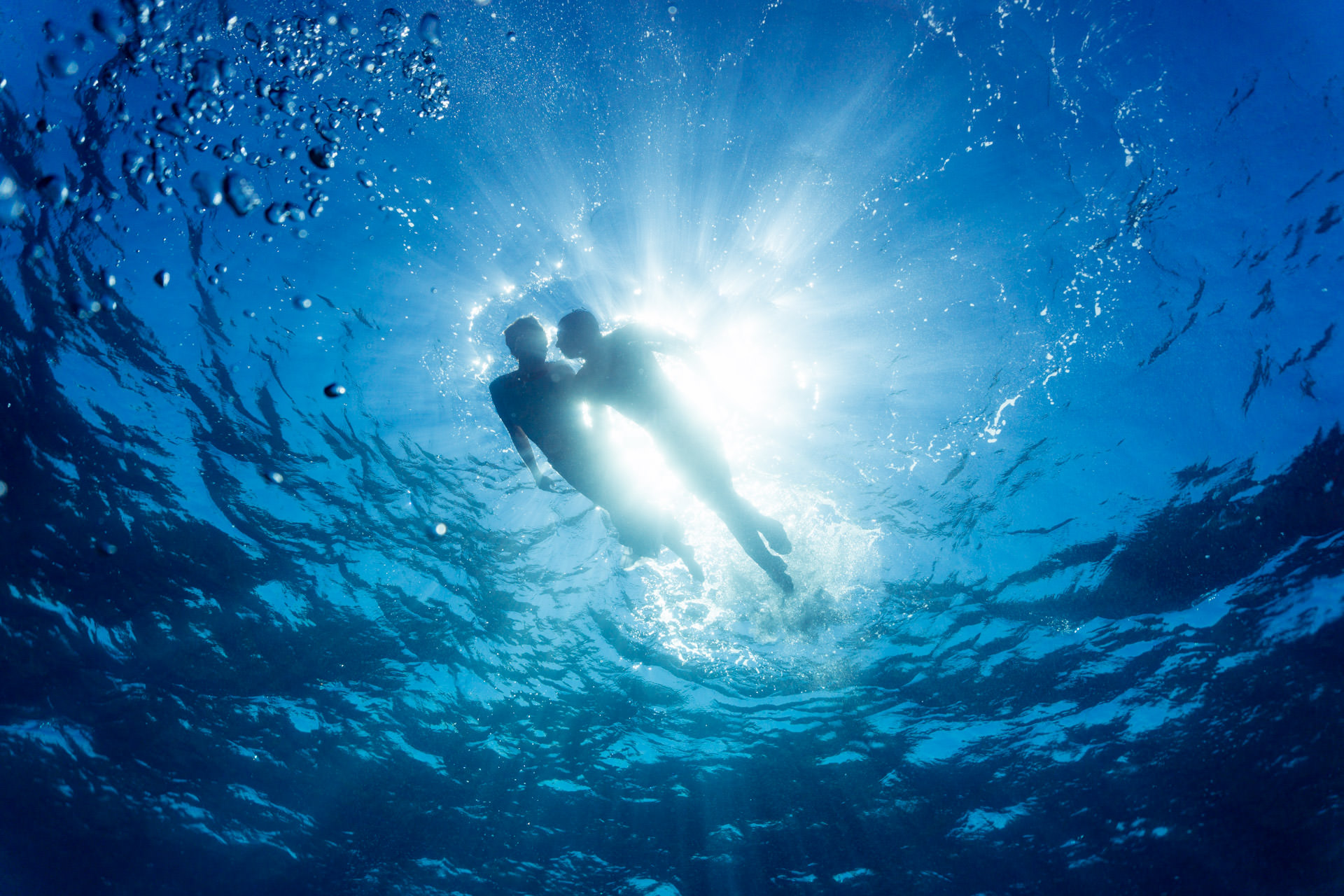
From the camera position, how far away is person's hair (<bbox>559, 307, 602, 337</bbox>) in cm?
545

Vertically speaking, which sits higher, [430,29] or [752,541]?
[430,29]

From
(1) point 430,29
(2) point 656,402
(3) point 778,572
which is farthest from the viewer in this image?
(3) point 778,572

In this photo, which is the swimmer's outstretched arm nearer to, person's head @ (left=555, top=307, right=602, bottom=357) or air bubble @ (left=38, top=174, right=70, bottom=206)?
person's head @ (left=555, top=307, right=602, bottom=357)

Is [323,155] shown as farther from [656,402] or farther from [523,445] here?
[656,402]

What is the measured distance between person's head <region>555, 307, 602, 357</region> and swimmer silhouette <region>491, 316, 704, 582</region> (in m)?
0.24

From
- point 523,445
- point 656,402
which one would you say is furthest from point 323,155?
point 656,402

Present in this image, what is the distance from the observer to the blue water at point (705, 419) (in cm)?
524

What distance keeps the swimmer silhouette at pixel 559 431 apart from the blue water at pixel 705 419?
50.2 inches

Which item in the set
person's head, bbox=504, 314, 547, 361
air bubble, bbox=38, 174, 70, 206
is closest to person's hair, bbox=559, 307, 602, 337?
person's head, bbox=504, 314, 547, 361

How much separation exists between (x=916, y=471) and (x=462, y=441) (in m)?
6.91

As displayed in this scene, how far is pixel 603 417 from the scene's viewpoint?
6.40 metres

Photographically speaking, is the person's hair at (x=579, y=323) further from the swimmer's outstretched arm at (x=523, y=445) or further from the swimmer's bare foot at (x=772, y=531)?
the swimmer's bare foot at (x=772, y=531)

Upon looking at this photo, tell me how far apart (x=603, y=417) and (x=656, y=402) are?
95 centimetres

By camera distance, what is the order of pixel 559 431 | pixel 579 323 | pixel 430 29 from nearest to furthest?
1. pixel 430 29
2. pixel 579 323
3. pixel 559 431
